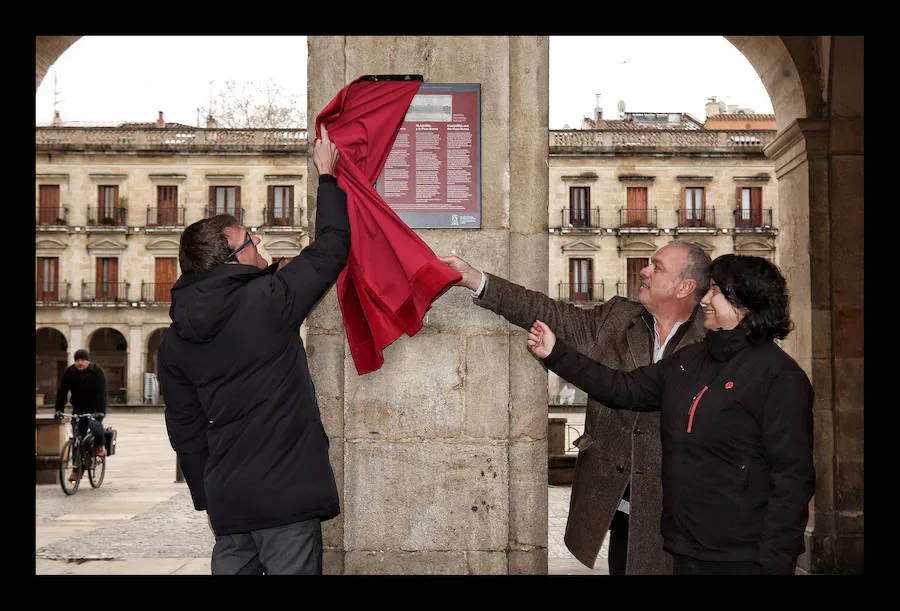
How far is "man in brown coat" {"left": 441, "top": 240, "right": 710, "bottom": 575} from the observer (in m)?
3.32

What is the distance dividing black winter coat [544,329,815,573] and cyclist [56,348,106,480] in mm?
10097

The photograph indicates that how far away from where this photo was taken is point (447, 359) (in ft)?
11.4

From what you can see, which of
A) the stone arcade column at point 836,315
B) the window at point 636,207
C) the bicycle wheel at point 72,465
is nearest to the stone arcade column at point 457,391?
the stone arcade column at point 836,315

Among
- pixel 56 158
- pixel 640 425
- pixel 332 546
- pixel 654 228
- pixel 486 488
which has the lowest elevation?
pixel 332 546

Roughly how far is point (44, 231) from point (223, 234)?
4040 cm

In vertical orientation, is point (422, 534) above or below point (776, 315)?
below

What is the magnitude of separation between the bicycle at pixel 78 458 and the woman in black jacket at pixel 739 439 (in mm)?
10025

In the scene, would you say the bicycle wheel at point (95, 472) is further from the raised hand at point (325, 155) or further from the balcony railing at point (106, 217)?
the balcony railing at point (106, 217)

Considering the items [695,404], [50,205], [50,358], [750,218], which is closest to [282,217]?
[50,205]

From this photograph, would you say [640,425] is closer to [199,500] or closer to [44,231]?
[199,500]

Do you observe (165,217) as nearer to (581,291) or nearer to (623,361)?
(581,291)

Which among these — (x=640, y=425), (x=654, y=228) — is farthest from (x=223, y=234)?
(x=654, y=228)

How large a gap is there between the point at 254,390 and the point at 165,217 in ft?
128
